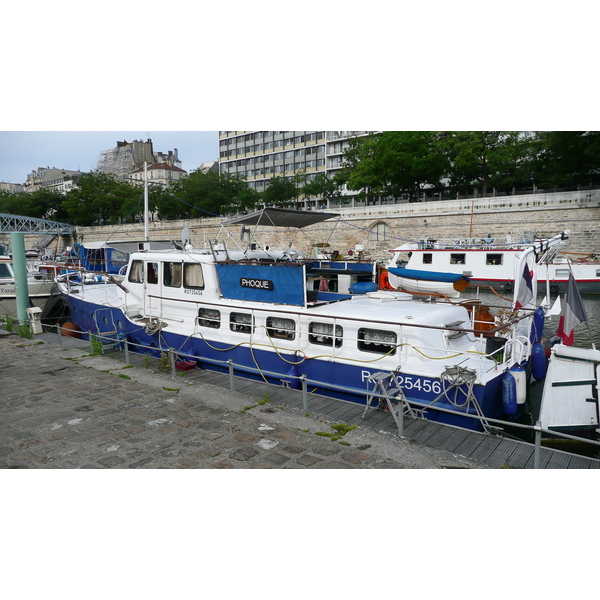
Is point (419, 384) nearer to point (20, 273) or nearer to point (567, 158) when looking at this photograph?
point (20, 273)

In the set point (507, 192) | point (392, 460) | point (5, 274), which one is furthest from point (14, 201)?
point (392, 460)

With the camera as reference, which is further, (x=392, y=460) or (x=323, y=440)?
(x=323, y=440)

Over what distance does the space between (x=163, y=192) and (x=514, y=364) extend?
59.8 m

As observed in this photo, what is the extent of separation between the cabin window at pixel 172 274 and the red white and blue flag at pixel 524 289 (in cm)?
815

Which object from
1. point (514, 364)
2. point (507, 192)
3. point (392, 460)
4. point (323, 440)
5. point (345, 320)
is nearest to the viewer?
point (392, 460)

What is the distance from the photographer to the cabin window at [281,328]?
948 cm

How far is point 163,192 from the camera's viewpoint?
6075cm

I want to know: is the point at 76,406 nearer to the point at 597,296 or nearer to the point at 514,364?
the point at 514,364

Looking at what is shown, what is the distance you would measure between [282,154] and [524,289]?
73.5 metres

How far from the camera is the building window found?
42.0 metres

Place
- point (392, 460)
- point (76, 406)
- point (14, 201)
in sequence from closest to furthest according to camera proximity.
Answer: point (392, 460)
point (76, 406)
point (14, 201)

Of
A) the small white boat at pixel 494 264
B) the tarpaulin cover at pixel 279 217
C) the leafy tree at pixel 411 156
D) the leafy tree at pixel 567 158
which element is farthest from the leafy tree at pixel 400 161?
the tarpaulin cover at pixel 279 217

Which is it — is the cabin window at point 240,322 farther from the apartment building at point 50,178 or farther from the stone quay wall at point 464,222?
the apartment building at point 50,178

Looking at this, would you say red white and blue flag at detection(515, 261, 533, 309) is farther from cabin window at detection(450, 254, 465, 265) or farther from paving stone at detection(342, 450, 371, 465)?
cabin window at detection(450, 254, 465, 265)
